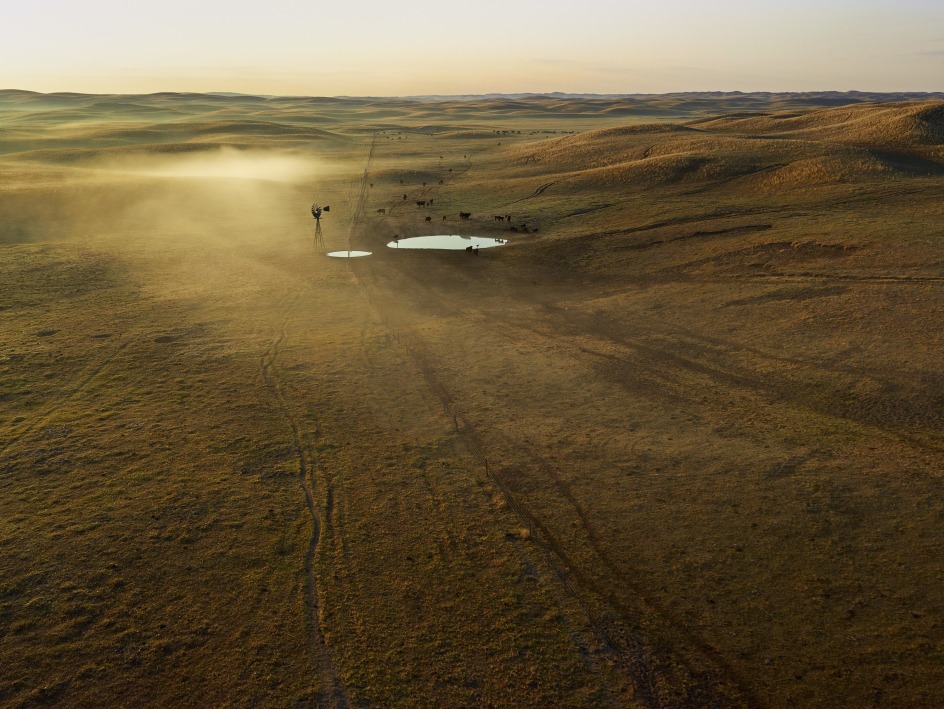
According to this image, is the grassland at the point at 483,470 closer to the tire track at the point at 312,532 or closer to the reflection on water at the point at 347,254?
the tire track at the point at 312,532

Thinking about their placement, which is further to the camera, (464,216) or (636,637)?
(464,216)

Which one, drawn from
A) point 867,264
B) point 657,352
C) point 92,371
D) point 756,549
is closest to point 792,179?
point 867,264

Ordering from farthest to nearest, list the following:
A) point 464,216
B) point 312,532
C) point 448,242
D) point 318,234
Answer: point 464,216, point 318,234, point 448,242, point 312,532

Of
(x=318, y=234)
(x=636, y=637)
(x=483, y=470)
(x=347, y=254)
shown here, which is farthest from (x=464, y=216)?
(x=636, y=637)

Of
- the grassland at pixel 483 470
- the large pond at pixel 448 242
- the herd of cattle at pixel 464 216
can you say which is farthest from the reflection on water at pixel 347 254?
the herd of cattle at pixel 464 216

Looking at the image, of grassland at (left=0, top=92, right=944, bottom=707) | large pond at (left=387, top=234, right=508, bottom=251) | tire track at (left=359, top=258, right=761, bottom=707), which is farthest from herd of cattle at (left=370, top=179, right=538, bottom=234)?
tire track at (left=359, top=258, right=761, bottom=707)

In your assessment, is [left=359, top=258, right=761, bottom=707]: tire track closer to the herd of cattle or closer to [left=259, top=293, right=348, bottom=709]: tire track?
[left=259, top=293, right=348, bottom=709]: tire track

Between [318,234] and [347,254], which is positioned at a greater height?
[318,234]

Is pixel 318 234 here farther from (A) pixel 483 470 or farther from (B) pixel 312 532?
(B) pixel 312 532
